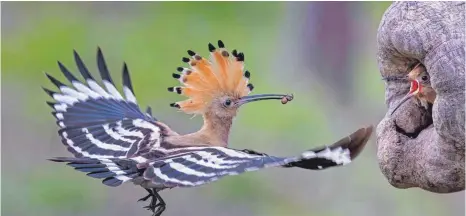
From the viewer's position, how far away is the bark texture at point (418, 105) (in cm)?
229

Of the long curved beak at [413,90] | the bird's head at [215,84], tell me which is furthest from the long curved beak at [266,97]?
the long curved beak at [413,90]

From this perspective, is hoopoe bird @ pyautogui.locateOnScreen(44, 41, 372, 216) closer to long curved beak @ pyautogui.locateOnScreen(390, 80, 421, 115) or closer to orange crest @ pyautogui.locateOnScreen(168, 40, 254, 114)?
orange crest @ pyautogui.locateOnScreen(168, 40, 254, 114)

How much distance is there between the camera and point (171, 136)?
2.73 m

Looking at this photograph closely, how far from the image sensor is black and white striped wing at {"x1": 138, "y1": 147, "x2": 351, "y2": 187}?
2197 mm

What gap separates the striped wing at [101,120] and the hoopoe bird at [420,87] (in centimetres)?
57

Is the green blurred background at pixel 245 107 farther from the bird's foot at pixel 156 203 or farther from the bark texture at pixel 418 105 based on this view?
the bark texture at pixel 418 105

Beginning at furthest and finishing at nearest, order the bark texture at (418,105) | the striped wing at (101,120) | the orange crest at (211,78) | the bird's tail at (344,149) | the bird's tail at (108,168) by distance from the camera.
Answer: the striped wing at (101,120)
the orange crest at (211,78)
the bird's tail at (108,168)
the bark texture at (418,105)
the bird's tail at (344,149)

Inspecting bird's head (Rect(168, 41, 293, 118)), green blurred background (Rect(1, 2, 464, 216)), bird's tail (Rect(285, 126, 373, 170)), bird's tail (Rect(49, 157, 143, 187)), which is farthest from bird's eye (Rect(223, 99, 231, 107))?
green blurred background (Rect(1, 2, 464, 216))

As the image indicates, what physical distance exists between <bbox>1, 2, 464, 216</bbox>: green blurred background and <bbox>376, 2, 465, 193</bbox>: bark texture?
177 centimetres

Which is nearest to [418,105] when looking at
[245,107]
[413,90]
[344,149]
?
[413,90]

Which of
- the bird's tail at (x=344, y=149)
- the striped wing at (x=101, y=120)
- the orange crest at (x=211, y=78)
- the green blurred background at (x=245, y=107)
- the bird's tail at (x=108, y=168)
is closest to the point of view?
the bird's tail at (x=344, y=149)

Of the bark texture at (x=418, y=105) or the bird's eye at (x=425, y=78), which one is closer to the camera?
the bark texture at (x=418, y=105)

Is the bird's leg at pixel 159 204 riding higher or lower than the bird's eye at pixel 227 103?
lower

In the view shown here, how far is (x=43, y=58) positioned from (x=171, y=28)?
64cm
